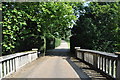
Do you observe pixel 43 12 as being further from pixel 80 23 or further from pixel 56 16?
pixel 80 23

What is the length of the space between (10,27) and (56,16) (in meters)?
4.75

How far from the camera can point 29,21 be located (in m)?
15.0

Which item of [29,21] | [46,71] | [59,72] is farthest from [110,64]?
[29,21]

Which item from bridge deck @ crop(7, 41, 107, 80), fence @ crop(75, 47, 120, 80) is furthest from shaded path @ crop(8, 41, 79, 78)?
fence @ crop(75, 47, 120, 80)

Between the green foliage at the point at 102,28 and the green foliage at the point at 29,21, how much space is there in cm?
268

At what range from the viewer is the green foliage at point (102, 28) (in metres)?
17.4

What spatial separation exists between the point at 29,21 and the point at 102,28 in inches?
302

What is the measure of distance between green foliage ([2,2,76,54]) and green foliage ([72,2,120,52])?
2.68 m

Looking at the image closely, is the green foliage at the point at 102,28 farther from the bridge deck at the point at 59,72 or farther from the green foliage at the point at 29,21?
the bridge deck at the point at 59,72

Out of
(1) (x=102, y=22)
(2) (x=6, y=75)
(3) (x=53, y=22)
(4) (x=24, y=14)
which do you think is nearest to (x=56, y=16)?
(3) (x=53, y=22)

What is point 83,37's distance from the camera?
18.3 metres

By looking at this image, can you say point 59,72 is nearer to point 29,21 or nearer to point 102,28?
point 29,21

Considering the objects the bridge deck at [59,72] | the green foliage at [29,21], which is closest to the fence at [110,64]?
the bridge deck at [59,72]

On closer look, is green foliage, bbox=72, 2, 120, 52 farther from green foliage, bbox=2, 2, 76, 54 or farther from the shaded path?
the shaded path
